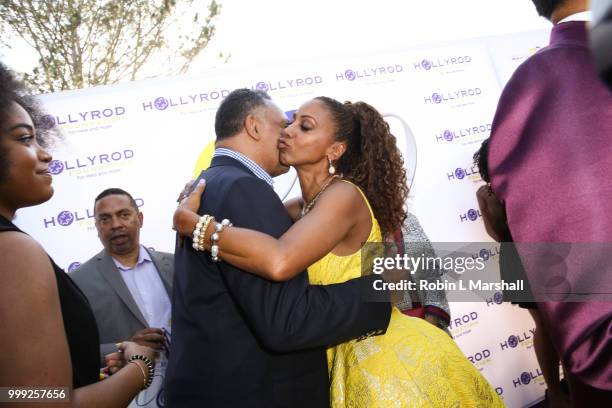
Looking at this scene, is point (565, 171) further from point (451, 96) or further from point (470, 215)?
point (451, 96)

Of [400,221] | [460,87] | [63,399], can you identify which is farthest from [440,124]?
[63,399]

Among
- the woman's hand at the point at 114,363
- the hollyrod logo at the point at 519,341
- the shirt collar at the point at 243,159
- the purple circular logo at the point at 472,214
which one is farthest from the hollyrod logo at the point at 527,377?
the woman's hand at the point at 114,363

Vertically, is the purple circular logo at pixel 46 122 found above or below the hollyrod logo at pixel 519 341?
above

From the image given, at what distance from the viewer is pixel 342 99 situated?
15.4ft

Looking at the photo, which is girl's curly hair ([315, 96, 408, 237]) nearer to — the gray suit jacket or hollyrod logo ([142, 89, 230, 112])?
hollyrod logo ([142, 89, 230, 112])

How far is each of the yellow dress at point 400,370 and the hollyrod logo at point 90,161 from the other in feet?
8.66

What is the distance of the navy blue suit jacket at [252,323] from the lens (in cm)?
171

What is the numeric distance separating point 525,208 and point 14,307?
3.95 feet

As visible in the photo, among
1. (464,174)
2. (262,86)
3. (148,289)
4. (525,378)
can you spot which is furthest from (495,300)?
(148,289)

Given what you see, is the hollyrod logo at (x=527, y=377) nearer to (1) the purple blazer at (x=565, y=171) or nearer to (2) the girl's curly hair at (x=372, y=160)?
(2) the girl's curly hair at (x=372, y=160)

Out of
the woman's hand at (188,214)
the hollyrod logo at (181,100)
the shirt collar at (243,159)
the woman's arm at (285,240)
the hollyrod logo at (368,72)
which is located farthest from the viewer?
the hollyrod logo at (368,72)

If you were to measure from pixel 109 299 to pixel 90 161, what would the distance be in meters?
1.11

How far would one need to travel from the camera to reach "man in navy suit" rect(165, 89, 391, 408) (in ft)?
5.61

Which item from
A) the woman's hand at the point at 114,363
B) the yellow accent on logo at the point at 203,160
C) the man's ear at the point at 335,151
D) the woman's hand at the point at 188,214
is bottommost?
the woman's hand at the point at 114,363
